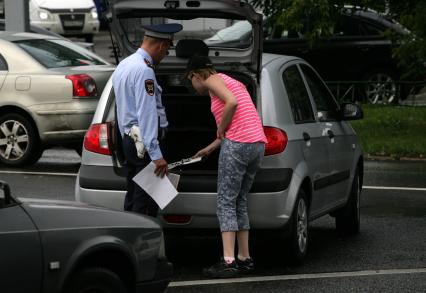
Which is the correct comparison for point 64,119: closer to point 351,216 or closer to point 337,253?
point 351,216

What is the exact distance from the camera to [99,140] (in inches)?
367

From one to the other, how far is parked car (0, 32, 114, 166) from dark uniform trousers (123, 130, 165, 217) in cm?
607

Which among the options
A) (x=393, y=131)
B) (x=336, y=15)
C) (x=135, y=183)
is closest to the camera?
(x=135, y=183)

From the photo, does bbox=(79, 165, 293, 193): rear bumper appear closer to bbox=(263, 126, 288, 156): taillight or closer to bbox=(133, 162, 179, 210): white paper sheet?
bbox=(263, 126, 288, 156): taillight

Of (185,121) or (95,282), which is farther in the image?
(185,121)

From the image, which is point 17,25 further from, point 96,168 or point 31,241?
point 31,241

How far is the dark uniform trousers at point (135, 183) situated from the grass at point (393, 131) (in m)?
8.86

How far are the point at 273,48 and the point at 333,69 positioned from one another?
1.18 meters

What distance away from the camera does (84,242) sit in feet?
21.3

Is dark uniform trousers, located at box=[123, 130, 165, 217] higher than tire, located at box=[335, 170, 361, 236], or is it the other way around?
dark uniform trousers, located at box=[123, 130, 165, 217]

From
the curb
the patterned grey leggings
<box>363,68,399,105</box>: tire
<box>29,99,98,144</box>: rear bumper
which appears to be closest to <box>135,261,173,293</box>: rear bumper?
the patterned grey leggings

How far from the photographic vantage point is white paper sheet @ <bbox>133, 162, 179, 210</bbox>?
8672mm

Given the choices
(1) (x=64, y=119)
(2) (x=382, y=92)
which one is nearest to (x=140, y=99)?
(1) (x=64, y=119)

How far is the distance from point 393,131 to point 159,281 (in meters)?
12.7
